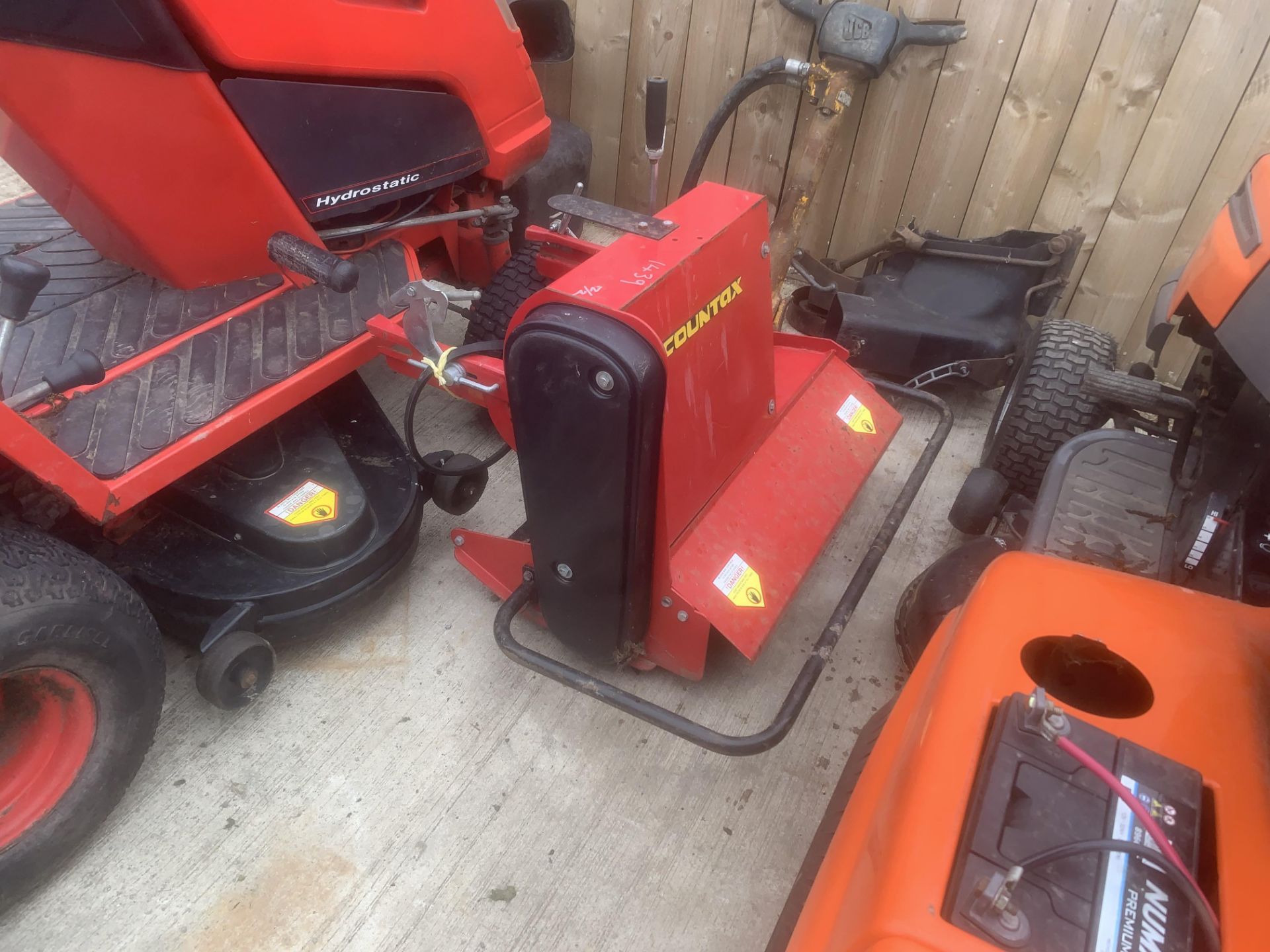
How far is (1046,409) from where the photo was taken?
5.60ft

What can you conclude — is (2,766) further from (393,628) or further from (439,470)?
(439,470)

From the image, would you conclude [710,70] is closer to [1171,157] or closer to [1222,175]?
[1171,157]

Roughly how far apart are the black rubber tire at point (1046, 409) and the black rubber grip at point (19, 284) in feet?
5.68

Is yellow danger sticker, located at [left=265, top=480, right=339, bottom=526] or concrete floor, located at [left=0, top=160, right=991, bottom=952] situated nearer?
concrete floor, located at [left=0, top=160, right=991, bottom=952]

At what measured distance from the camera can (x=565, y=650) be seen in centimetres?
153

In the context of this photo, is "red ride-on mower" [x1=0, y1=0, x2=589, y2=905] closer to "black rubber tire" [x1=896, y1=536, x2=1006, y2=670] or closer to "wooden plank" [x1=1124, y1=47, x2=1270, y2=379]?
"black rubber tire" [x1=896, y1=536, x2=1006, y2=670]

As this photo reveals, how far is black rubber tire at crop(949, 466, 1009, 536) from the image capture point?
1.69 m

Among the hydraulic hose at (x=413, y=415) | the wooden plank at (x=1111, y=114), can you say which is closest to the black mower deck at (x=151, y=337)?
the hydraulic hose at (x=413, y=415)

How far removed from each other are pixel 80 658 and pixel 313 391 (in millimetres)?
580

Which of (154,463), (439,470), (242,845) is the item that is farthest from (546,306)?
(242,845)

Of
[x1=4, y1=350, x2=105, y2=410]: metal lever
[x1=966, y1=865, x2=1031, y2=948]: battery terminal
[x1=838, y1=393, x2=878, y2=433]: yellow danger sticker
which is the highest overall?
[x1=966, y1=865, x2=1031, y2=948]: battery terminal

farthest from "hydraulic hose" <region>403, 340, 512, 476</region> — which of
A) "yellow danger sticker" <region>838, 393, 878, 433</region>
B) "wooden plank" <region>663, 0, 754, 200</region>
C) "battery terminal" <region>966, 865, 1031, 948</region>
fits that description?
"wooden plank" <region>663, 0, 754, 200</region>

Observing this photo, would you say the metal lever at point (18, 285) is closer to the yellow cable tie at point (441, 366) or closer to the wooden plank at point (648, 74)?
the yellow cable tie at point (441, 366)

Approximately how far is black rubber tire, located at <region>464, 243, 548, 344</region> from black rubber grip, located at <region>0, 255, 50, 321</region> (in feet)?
3.02
